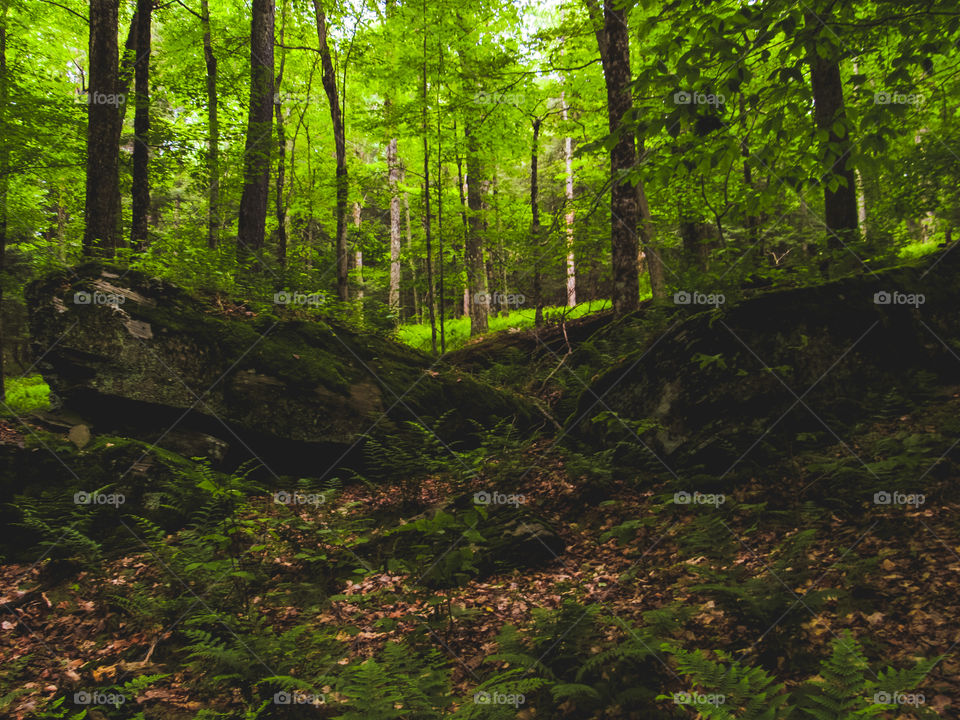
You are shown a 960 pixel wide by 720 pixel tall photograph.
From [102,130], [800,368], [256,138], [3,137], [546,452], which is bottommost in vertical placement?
[546,452]

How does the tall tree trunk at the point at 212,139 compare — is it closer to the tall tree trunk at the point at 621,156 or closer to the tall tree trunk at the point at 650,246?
the tall tree trunk at the point at 621,156

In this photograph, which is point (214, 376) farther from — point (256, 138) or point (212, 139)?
point (212, 139)

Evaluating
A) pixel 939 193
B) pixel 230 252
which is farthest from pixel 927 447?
pixel 230 252

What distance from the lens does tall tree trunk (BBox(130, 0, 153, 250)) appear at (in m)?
9.45

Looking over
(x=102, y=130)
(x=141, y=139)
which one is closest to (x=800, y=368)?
(x=102, y=130)

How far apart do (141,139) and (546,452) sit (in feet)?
32.3

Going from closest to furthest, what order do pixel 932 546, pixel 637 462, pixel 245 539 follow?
→ pixel 932 546 → pixel 245 539 → pixel 637 462

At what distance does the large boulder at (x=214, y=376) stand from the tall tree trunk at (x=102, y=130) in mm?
A: 2444

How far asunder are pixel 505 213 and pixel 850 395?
1259cm

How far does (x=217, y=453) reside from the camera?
256 inches

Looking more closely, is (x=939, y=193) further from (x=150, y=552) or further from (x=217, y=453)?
(x=150, y=552)

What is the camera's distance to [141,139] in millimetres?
9500

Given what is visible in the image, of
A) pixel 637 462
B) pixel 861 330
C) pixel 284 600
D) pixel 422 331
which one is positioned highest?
pixel 422 331

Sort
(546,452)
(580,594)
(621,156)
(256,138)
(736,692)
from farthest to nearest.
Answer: (256,138)
(621,156)
(546,452)
(580,594)
(736,692)
